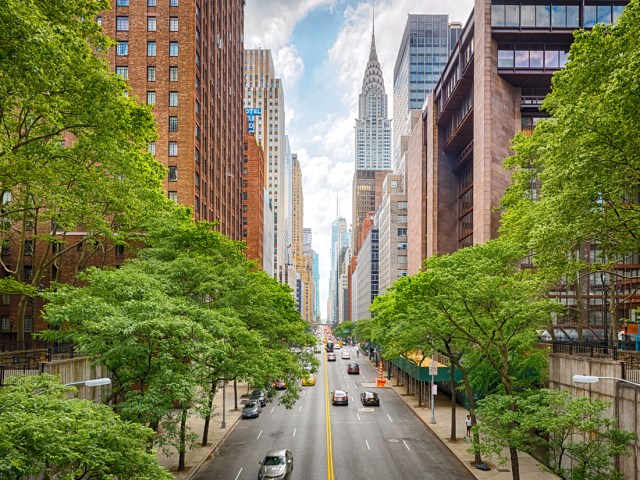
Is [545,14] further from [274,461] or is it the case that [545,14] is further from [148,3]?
[274,461]

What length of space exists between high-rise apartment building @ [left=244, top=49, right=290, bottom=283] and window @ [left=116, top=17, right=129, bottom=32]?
12677 cm

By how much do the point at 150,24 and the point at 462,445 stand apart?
50.7m

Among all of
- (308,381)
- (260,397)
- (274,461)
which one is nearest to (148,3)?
(260,397)

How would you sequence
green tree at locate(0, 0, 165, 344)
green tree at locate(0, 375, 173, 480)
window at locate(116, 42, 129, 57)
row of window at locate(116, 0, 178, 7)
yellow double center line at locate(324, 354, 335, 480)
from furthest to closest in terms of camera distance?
row of window at locate(116, 0, 178, 7) → window at locate(116, 42, 129, 57) → yellow double center line at locate(324, 354, 335, 480) → green tree at locate(0, 0, 165, 344) → green tree at locate(0, 375, 173, 480)

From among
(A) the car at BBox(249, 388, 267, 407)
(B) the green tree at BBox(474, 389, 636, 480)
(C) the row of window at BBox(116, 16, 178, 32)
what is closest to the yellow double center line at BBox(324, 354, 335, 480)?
(A) the car at BBox(249, 388, 267, 407)

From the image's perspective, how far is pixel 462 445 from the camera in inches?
1192

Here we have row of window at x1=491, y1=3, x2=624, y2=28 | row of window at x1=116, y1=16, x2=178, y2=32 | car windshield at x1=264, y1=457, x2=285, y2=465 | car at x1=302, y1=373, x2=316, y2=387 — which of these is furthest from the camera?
row of window at x1=116, y1=16, x2=178, y2=32

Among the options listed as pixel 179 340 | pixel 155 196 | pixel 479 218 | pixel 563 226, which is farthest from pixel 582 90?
pixel 479 218

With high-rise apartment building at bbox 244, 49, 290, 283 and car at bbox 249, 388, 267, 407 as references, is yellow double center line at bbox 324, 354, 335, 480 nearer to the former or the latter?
car at bbox 249, 388, 267, 407

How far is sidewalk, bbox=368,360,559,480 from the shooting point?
2420 centimetres

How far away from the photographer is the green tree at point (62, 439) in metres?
8.96

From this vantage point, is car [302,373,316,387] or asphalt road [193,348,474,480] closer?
asphalt road [193,348,474,480]

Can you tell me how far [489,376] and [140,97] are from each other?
145 feet

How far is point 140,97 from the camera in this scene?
176ft
